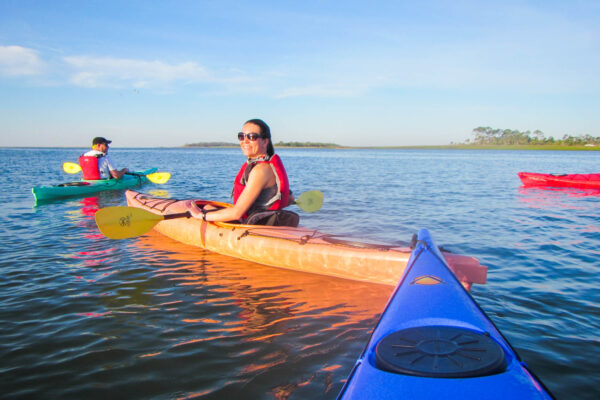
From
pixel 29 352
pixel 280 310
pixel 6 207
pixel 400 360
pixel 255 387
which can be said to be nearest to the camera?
pixel 400 360

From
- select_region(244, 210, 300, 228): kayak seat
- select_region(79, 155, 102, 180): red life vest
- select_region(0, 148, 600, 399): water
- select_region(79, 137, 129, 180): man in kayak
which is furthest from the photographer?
select_region(79, 155, 102, 180): red life vest

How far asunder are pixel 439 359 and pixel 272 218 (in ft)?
11.6

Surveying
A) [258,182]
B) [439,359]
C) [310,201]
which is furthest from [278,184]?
[439,359]

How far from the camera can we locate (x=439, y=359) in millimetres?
1753

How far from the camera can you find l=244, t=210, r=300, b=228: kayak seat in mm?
5066

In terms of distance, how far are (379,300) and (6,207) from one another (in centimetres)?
1026

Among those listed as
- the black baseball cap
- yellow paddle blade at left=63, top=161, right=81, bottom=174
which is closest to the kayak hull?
the black baseball cap

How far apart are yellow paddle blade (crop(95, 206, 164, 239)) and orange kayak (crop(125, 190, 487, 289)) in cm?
72

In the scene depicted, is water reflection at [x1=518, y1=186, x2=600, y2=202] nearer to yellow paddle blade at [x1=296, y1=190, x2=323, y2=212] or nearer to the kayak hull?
yellow paddle blade at [x1=296, y1=190, x2=323, y2=212]

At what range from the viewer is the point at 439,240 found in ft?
21.7

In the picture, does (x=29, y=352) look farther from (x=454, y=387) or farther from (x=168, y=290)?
(x=454, y=387)

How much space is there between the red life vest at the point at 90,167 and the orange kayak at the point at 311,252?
745cm

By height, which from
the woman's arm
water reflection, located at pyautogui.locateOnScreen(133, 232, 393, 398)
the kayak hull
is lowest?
water reflection, located at pyautogui.locateOnScreen(133, 232, 393, 398)

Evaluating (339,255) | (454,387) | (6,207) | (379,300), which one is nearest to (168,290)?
(339,255)
